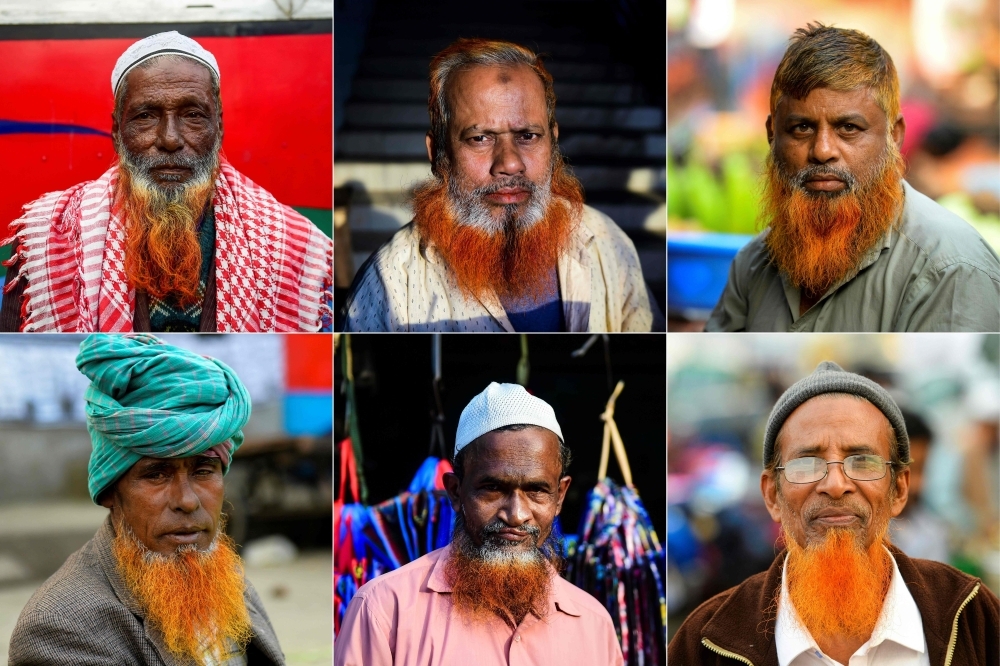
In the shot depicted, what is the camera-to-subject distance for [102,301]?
3805 mm

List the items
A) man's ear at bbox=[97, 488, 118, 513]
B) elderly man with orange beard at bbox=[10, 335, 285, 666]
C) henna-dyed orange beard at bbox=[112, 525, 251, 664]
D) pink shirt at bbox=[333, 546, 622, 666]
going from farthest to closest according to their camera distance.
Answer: pink shirt at bbox=[333, 546, 622, 666] < man's ear at bbox=[97, 488, 118, 513] < henna-dyed orange beard at bbox=[112, 525, 251, 664] < elderly man with orange beard at bbox=[10, 335, 285, 666]

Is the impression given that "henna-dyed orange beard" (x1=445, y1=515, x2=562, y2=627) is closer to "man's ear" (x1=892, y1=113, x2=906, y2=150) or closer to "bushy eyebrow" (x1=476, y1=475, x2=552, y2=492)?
"bushy eyebrow" (x1=476, y1=475, x2=552, y2=492)

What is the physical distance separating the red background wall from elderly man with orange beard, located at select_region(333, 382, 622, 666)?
3.70ft

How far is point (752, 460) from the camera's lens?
155 inches

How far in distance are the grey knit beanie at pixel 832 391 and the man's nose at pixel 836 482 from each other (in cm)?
23

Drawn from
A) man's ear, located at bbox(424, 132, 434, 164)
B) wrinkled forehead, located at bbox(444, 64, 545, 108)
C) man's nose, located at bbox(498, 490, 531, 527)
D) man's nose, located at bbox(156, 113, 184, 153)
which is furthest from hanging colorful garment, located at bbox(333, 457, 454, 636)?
man's nose, located at bbox(156, 113, 184, 153)

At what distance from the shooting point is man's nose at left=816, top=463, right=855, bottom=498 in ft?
12.1

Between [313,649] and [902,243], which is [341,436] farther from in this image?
[902,243]

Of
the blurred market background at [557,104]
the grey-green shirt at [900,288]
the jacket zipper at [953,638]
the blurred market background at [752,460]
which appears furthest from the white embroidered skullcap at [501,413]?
the jacket zipper at [953,638]

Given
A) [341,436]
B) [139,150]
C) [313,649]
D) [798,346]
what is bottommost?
[313,649]

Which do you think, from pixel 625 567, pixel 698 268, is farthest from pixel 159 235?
pixel 625 567

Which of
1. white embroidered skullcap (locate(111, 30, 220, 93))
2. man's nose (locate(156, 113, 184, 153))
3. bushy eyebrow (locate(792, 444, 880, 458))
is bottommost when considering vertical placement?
bushy eyebrow (locate(792, 444, 880, 458))

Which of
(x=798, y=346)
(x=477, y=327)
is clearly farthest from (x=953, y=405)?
(x=477, y=327)

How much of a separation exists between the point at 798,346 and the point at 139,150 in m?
2.52
